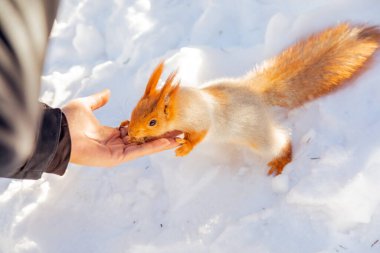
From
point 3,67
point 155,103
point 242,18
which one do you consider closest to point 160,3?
point 242,18

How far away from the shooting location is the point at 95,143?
80.0 inches

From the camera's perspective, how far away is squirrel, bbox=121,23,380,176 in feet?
6.66

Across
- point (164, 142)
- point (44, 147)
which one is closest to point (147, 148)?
point (164, 142)

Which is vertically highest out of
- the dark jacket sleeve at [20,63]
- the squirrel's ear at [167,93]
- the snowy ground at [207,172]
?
the dark jacket sleeve at [20,63]

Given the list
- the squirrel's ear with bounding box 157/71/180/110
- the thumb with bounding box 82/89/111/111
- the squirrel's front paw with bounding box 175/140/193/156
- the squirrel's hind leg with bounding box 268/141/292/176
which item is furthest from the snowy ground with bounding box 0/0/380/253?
the squirrel's ear with bounding box 157/71/180/110

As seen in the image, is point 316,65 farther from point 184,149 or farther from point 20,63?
point 20,63

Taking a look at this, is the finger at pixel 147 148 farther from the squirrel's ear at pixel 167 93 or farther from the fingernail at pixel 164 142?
the squirrel's ear at pixel 167 93

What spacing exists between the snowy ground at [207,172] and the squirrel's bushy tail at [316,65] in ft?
0.22

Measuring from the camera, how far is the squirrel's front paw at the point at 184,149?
2086mm

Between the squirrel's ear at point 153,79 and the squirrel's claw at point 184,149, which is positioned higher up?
the squirrel's ear at point 153,79

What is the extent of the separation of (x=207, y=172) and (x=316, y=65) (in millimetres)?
696

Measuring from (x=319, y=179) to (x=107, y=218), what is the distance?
96cm

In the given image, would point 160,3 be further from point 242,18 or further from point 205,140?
point 205,140

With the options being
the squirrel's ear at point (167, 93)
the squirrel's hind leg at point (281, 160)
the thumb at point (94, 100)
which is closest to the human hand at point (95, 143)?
the thumb at point (94, 100)
